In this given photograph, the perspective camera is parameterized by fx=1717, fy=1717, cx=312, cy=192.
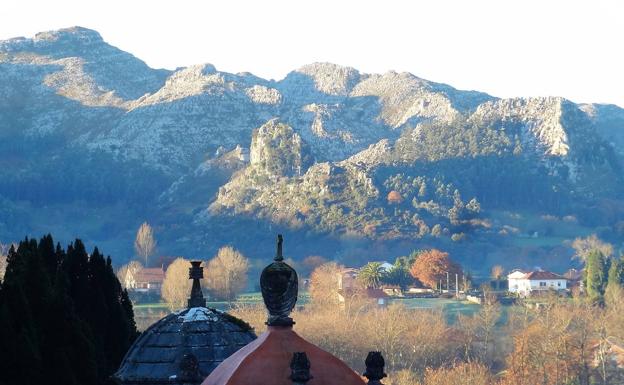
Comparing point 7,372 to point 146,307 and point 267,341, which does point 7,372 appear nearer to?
point 267,341

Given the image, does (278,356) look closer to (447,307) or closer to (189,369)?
(189,369)

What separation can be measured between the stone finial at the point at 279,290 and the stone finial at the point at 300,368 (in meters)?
1.43

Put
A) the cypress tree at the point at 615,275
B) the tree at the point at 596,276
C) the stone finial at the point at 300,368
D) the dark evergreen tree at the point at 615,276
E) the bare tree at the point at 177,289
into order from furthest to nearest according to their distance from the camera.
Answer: the tree at the point at 596,276
the cypress tree at the point at 615,275
the dark evergreen tree at the point at 615,276
the bare tree at the point at 177,289
the stone finial at the point at 300,368

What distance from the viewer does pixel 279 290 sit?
19000 mm

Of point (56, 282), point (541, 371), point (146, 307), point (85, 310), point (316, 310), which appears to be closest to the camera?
point (56, 282)

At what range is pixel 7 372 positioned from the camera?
3644 centimetres

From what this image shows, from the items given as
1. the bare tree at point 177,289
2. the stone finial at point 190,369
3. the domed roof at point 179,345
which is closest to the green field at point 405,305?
the bare tree at point 177,289

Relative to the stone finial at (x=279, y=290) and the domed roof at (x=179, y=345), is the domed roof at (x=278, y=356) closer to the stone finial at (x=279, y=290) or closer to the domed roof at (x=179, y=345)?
the stone finial at (x=279, y=290)

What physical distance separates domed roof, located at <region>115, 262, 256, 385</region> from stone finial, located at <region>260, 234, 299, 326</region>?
7397 mm

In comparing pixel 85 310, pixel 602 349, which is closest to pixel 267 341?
pixel 85 310

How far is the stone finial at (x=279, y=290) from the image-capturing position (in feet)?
62.1

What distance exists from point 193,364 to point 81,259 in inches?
1215

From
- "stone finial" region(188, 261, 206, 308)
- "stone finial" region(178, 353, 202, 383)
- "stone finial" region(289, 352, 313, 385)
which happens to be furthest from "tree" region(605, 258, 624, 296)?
"stone finial" region(289, 352, 313, 385)

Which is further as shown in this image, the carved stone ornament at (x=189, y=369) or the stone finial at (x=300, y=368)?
the carved stone ornament at (x=189, y=369)
